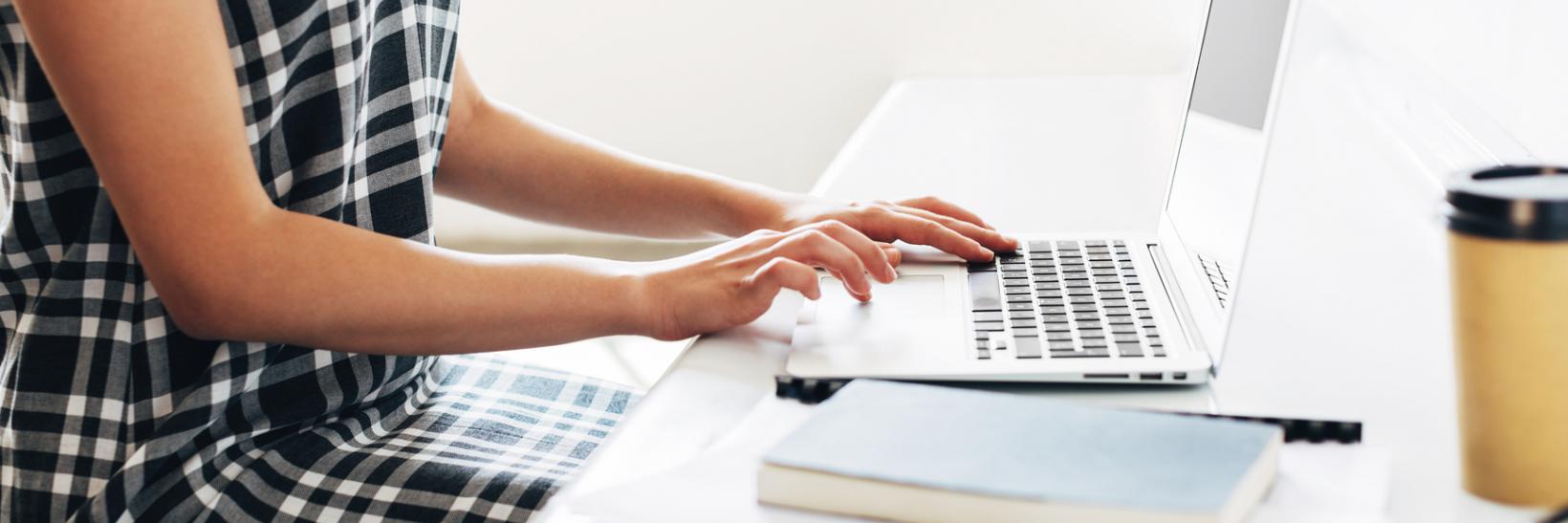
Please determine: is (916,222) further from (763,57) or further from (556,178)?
(763,57)

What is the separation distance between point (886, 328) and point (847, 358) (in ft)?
0.18

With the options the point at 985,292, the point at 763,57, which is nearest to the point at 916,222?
the point at 985,292

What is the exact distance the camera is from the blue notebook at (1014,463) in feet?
1.45

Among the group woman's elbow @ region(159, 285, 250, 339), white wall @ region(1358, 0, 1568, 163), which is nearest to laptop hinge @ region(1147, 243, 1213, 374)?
white wall @ region(1358, 0, 1568, 163)

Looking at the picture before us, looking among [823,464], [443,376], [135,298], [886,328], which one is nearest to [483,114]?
[443,376]

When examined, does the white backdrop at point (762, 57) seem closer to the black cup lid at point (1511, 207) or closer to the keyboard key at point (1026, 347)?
the keyboard key at point (1026, 347)

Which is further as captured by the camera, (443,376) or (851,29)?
(851,29)

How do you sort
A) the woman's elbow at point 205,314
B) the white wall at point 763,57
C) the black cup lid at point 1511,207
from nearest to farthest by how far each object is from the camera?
1. the black cup lid at point 1511,207
2. the woman's elbow at point 205,314
3. the white wall at point 763,57

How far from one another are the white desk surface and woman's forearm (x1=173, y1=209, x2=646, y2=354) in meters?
0.07

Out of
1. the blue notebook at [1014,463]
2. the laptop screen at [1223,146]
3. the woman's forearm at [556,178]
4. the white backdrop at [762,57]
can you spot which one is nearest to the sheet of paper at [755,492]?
the blue notebook at [1014,463]

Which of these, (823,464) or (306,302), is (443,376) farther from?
(823,464)

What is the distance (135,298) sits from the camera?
722mm

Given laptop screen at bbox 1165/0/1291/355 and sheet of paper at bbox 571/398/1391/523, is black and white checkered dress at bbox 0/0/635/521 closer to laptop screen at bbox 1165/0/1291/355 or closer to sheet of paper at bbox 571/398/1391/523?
sheet of paper at bbox 571/398/1391/523

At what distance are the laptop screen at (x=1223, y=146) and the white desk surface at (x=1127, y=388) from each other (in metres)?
0.04
